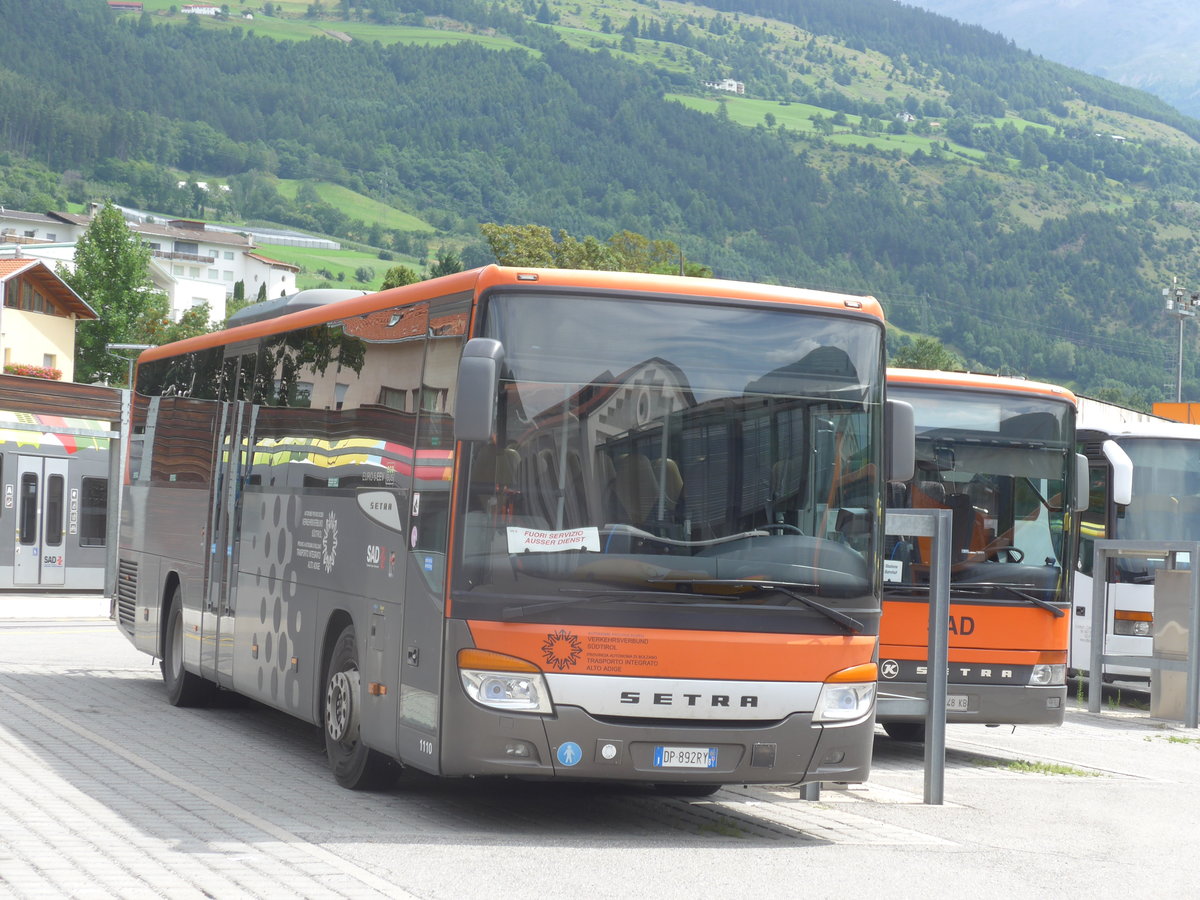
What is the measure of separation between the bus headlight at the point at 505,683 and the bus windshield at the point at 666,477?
0.23 meters

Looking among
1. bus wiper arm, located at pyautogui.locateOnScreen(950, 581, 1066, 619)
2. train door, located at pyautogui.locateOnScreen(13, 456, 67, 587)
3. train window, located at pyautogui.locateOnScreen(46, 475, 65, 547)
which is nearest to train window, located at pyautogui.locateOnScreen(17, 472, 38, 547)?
train door, located at pyautogui.locateOnScreen(13, 456, 67, 587)

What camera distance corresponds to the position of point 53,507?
113 feet

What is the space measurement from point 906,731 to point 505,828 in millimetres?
7359

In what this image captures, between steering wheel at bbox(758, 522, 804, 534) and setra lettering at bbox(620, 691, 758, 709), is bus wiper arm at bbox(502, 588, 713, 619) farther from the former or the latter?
steering wheel at bbox(758, 522, 804, 534)

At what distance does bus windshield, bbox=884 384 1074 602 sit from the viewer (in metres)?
13.6

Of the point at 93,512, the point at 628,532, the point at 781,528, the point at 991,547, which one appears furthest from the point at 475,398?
the point at 93,512

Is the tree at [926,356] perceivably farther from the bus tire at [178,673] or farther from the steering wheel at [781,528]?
the steering wheel at [781,528]

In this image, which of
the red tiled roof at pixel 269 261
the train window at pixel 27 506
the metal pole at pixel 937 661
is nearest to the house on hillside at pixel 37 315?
the train window at pixel 27 506

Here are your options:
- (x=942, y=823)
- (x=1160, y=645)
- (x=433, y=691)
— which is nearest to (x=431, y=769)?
(x=433, y=691)

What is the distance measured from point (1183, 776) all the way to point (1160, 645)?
191 inches

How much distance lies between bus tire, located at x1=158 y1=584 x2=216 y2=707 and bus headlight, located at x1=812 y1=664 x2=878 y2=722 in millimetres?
6856

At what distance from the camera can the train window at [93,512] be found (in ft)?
115

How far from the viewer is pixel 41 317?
A: 72.1 m

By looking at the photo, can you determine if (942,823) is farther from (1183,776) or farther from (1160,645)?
(1160,645)
